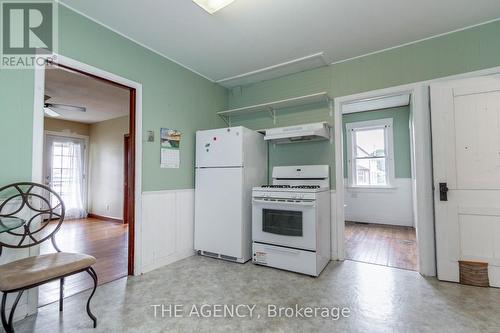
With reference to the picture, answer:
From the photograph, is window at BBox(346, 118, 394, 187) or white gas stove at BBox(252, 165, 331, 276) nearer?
white gas stove at BBox(252, 165, 331, 276)

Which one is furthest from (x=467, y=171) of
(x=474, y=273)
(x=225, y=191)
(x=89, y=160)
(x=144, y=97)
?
(x=89, y=160)

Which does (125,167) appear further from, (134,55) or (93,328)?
(93,328)

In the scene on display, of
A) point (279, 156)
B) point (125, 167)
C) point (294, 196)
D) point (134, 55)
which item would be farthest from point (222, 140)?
point (125, 167)

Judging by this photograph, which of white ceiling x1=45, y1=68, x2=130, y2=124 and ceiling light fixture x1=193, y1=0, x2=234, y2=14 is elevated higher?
white ceiling x1=45, y1=68, x2=130, y2=124

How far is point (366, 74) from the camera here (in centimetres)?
300

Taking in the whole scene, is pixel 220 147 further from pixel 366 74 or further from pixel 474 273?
pixel 474 273

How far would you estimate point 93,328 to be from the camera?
1667mm

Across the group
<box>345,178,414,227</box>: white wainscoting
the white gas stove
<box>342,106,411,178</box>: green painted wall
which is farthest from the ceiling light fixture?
<box>345,178,414,227</box>: white wainscoting

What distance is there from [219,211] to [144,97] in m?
1.64

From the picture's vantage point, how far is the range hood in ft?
9.40

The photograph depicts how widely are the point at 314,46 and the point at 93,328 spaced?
11.0 ft

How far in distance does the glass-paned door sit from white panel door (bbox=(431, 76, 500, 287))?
7.33m

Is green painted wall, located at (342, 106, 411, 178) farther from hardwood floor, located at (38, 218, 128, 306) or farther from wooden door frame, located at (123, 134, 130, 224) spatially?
wooden door frame, located at (123, 134, 130, 224)

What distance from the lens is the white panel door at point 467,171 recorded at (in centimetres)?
227
